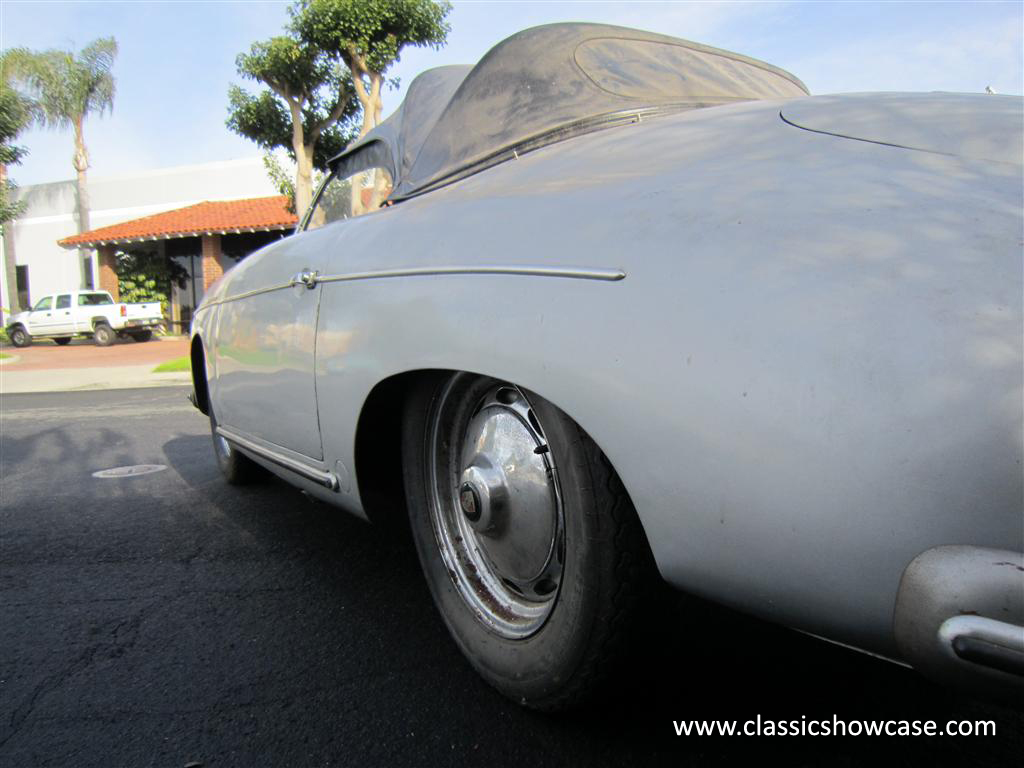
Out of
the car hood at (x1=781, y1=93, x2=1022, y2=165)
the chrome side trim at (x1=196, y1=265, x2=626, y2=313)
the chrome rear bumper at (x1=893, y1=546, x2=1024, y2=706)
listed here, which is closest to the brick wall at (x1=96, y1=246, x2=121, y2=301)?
the chrome side trim at (x1=196, y1=265, x2=626, y2=313)

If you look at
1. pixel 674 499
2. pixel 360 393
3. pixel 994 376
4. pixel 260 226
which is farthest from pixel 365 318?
pixel 260 226

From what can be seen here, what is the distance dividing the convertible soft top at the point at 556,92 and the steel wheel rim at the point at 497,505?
0.88 m

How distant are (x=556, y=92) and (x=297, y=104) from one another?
1709 cm

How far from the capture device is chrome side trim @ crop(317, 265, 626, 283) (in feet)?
4.74

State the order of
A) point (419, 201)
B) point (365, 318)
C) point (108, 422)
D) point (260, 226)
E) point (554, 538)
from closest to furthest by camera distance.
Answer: point (554, 538) → point (365, 318) → point (419, 201) → point (108, 422) → point (260, 226)

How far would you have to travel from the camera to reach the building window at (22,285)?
29.8m

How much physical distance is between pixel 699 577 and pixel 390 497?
4.09 ft

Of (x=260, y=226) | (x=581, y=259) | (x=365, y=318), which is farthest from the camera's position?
(x=260, y=226)

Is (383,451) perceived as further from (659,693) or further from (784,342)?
(784,342)

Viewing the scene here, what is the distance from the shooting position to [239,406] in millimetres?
3160

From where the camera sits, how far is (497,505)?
1852 millimetres

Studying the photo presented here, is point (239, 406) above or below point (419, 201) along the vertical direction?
below

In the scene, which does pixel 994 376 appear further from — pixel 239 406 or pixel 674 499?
pixel 239 406

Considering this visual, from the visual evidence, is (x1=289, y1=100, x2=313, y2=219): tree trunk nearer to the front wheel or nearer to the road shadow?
the road shadow
